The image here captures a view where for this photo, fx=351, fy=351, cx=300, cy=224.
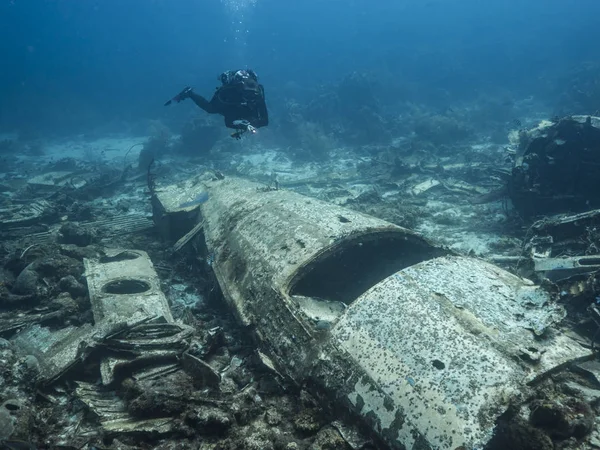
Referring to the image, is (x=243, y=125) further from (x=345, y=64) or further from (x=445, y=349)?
(x=345, y=64)

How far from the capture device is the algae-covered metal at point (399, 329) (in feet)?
8.88

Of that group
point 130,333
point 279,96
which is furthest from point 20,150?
point 130,333

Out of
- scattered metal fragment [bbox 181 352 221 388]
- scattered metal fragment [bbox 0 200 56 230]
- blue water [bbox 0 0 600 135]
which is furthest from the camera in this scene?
blue water [bbox 0 0 600 135]

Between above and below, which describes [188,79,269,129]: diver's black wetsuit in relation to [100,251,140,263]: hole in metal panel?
above

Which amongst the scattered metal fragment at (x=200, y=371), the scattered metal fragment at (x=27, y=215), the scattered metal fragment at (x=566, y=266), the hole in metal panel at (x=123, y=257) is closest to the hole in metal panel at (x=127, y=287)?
the hole in metal panel at (x=123, y=257)

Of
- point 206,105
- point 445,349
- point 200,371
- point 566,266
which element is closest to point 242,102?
point 206,105

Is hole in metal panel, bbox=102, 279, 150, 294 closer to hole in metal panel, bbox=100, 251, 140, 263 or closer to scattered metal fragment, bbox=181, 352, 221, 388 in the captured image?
hole in metal panel, bbox=100, 251, 140, 263

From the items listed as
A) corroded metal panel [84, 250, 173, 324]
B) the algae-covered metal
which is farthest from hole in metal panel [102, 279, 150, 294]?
the algae-covered metal

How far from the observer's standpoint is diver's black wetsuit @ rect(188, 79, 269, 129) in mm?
7555

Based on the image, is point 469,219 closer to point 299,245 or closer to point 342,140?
point 299,245

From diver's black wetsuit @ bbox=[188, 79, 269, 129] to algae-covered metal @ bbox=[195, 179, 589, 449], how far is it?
3320 millimetres

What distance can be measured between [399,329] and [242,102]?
20.0 ft

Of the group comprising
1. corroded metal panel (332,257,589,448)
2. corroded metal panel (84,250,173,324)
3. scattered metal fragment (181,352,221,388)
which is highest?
corroded metal panel (332,257,589,448)

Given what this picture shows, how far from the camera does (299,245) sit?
4.97 m
